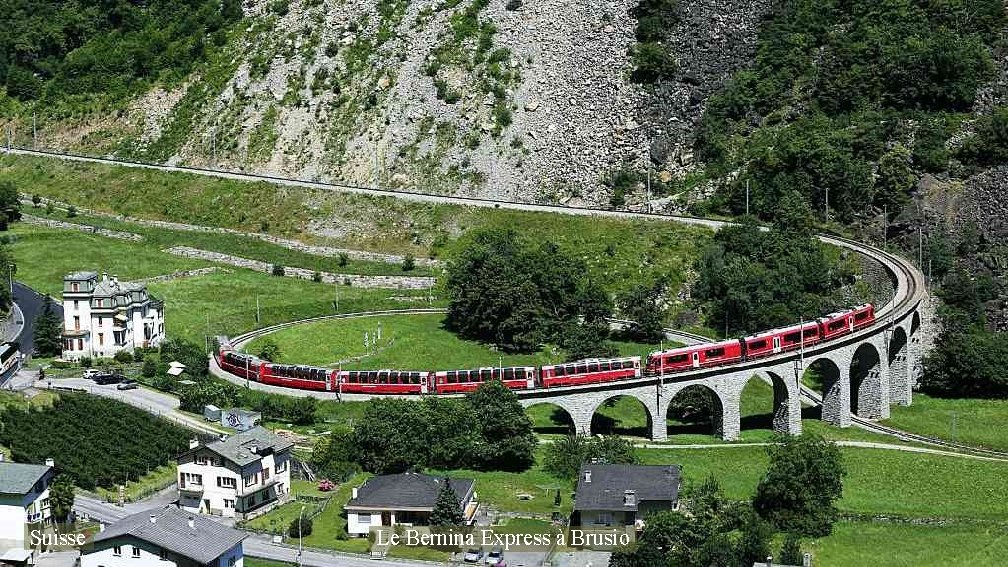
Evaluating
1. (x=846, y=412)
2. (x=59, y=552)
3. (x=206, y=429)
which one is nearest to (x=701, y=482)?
(x=846, y=412)

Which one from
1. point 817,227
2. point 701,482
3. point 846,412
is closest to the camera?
point 701,482

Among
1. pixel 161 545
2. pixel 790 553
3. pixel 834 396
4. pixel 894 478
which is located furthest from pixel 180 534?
pixel 834 396

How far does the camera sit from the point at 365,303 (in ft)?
572

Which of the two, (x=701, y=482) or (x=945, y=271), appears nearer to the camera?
(x=701, y=482)

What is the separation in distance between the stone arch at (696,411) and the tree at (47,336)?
2284 inches

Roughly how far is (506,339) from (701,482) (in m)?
39.1

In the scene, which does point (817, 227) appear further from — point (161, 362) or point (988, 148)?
point (161, 362)

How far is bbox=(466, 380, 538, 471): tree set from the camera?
125938mm

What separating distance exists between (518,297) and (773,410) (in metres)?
26.9

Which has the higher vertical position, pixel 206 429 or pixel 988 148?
pixel 988 148

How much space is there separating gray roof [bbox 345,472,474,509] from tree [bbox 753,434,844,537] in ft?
69.4

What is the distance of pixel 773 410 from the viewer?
147625mm

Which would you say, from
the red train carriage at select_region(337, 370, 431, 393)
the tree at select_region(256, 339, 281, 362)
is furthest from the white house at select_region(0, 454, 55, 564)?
the tree at select_region(256, 339, 281, 362)

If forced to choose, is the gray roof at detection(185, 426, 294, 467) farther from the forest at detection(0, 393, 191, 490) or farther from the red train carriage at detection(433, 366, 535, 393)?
the red train carriage at detection(433, 366, 535, 393)
